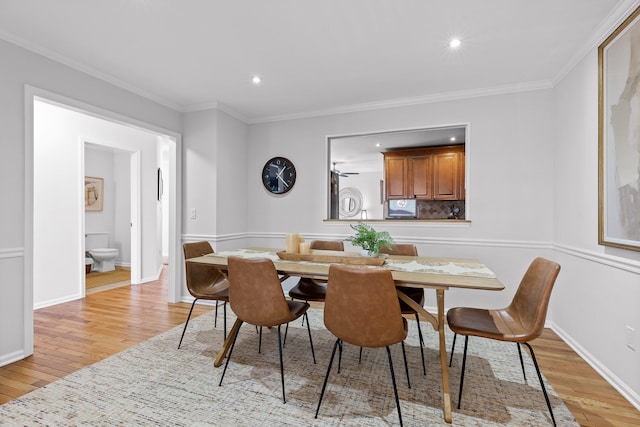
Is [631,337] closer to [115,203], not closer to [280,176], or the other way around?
[280,176]

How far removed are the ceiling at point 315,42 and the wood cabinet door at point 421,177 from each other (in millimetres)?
2380

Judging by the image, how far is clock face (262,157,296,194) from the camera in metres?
4.18

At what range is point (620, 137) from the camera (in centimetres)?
197

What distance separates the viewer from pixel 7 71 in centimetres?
232

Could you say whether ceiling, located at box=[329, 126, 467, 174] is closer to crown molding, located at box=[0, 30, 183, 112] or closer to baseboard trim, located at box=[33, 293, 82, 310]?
crown molding, located at box=[0, 30, 183, 112]

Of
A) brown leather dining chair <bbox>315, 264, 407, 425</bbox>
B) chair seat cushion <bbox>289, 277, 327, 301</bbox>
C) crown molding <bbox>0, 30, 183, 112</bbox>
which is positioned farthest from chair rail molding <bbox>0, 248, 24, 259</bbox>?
brown leather dining chair <bbox>315, 264, 407, 425</bbox>

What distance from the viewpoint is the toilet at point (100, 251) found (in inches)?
214

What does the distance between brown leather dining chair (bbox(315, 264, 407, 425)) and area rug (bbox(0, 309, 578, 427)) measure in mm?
402

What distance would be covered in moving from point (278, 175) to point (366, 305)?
2.95m

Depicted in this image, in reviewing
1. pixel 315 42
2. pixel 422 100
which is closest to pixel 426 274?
pixel 315 42

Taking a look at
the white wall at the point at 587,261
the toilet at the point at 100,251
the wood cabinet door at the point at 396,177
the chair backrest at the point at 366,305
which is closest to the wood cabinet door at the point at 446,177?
the wood cabinet door at the point at 396,177

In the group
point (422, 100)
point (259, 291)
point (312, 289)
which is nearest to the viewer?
point (259, 291)

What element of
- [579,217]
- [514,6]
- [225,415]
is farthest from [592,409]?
[514,6]

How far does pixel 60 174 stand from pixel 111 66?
6.61 feet
